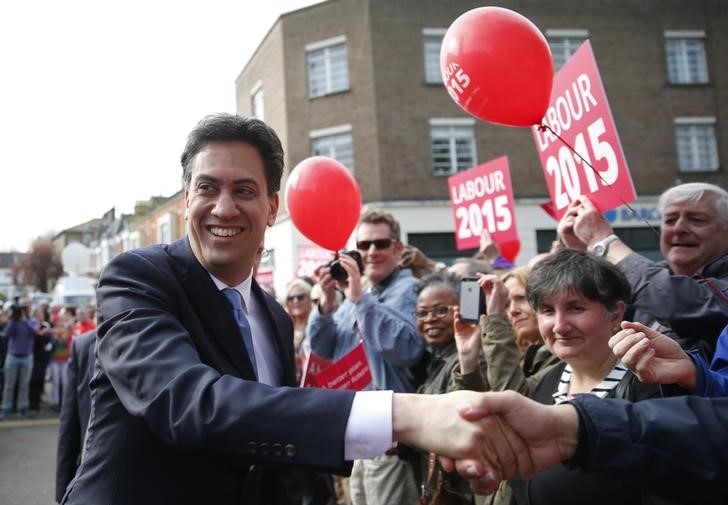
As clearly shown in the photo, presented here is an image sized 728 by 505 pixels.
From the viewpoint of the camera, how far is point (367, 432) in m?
1.39

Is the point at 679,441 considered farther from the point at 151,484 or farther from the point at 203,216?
the point at 203,216

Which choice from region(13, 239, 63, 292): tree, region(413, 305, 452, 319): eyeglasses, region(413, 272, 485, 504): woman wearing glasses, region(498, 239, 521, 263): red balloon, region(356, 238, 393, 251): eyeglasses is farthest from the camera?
region(13, 239, 63, 292): tree

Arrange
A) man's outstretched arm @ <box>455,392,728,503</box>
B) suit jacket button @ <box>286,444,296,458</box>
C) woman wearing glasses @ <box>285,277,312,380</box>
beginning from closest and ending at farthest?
1. suit jacket button @ <box>286,444,296,458</box>
2. man's outstretched arm @ <box>455,392,728,503</box>
3. woman wearing glasses @ <box>285,277,312,380</box>

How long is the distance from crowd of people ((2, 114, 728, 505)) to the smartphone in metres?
0.04

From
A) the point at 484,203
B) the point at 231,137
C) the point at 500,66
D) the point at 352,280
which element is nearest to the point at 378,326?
the point at 352,280

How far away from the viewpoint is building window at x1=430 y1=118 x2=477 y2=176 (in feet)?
57.1

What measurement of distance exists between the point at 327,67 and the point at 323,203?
570 inches

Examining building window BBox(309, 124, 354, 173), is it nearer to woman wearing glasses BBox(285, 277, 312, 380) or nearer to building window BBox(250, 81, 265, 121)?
building window BBox(250, 81, 265, 121)

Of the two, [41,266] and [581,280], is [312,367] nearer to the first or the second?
[581,280]

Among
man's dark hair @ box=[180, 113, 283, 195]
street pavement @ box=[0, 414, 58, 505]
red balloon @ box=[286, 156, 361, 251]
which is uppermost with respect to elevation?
red balloon @ box=[286, 156, 361, 251]

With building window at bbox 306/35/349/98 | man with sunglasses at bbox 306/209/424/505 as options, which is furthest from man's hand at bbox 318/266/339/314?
building window at bbox 306/35/349/98

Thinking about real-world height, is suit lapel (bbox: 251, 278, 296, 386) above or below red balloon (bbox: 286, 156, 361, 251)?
below

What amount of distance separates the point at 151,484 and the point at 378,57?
16.7 meters

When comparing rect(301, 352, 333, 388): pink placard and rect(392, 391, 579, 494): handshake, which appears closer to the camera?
rect(392, 391, 579, 494): handshake
